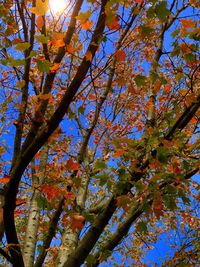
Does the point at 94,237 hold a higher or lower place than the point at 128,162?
lower

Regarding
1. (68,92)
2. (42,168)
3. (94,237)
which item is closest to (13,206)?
(94,237)

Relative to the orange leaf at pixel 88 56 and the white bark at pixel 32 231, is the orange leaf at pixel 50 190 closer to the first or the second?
the white bark at pixel 32 231

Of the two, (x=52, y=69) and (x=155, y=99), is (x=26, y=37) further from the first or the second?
(x=155, y=99)

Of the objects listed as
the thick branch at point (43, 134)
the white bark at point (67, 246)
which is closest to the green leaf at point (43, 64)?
the thick branch at point (43, 134)

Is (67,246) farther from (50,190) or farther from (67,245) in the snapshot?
(50,190)

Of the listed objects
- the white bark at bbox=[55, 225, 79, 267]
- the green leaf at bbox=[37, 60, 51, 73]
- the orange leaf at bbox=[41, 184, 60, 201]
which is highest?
the green leaf at bbox=[37, 60, 51, 73]

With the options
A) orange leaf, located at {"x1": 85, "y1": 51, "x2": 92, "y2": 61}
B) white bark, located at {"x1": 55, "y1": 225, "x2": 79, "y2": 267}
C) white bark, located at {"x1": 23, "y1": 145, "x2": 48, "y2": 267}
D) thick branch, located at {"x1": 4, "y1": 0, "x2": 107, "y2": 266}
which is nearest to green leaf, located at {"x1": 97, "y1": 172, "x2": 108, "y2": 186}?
thick branch, located at {"x1": 4, "y1": 0, "x2": 107, "y2": 266}

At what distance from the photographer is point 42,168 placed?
6828mm

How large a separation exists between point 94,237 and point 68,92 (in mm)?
1773

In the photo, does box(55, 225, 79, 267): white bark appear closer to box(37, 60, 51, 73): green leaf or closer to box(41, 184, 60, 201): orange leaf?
box(41, 184, 60, 201): orange leaf

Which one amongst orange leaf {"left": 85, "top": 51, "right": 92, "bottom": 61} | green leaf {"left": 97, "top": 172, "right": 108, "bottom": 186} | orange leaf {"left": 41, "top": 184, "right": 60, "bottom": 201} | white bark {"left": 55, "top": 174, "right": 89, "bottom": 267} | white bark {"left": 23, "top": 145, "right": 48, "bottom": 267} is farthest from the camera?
white bark {"left": 23, "top": 145, "right": 48, "bottom": 267}

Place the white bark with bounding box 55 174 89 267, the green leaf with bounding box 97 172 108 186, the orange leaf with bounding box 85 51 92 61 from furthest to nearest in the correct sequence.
Answer: 1. the white bark with bounding box 55 174 89 267
2. the green leaf with bounding box 97 172 108 186
3. the orange leaf with bounding box 85 51 92 61

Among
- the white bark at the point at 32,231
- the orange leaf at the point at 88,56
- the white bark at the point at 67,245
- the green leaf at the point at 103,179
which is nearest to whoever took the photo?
the orange leaf at the point at 88,56

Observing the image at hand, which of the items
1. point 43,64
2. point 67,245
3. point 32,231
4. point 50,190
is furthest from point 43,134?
point 32,231
